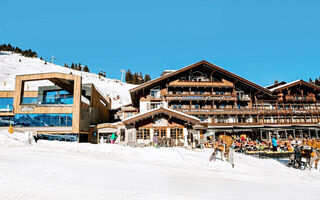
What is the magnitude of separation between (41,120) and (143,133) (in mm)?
13333

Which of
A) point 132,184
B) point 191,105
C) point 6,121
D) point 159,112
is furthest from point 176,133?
point 6,121

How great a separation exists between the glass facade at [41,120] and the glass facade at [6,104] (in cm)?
170

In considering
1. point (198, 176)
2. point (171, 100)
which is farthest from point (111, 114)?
point (198, 176)

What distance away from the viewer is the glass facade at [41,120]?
90.6 feet

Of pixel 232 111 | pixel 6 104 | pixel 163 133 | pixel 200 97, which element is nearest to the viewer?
pixel 163 133

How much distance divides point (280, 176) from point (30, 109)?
27.8 metres

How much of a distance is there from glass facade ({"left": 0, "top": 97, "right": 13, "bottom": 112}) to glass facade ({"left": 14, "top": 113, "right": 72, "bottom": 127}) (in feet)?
5.57

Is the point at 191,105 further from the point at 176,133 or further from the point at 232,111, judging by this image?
the point at 176,133

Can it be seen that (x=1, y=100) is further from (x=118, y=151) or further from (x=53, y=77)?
(x=118, y=151)

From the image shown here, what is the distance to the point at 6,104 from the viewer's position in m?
30.8

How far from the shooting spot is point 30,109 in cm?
2788

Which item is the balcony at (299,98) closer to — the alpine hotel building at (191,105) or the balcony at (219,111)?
the alpine hotel building at (191,105)

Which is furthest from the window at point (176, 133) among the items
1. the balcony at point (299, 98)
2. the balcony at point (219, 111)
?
the balcony at point (299, 98)

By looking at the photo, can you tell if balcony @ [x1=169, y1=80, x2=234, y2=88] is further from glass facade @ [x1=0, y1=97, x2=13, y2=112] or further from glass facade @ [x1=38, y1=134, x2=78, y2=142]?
glass facade @ [x1=0, y1=97, x2=13, y2=112]
